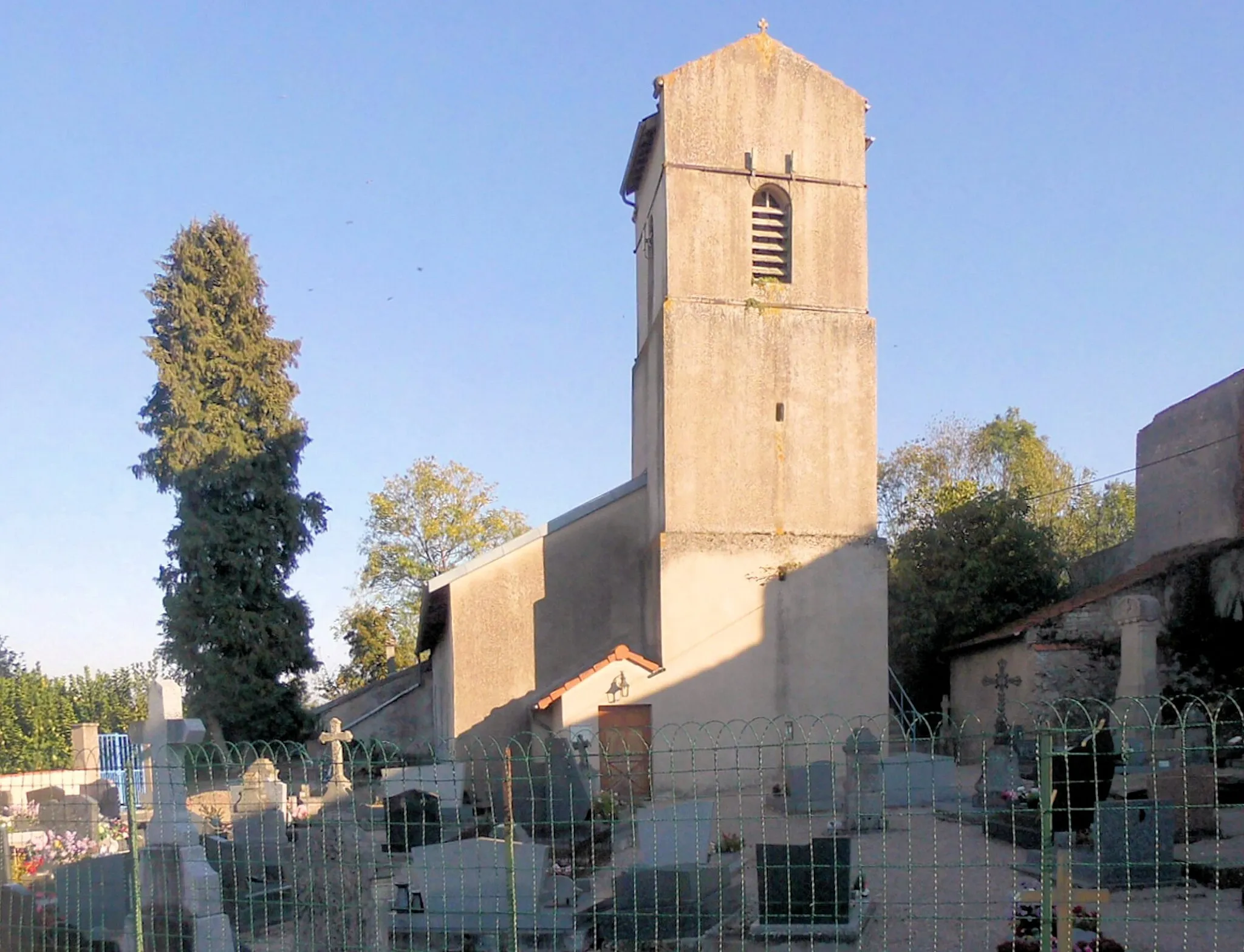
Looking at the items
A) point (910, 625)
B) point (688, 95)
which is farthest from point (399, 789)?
point (910, 625)

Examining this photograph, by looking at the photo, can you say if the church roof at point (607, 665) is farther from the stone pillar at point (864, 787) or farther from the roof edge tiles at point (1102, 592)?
the roof edge tiles at point (1102, 592)

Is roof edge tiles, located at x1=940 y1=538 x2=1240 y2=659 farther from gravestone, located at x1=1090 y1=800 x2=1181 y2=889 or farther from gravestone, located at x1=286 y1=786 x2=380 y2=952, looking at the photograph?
gravestone, located at x1=286 y1=786 x2=380 y2=952

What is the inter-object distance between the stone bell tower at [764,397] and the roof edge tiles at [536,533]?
48 cm

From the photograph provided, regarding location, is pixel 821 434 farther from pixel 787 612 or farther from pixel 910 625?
pixel 910 625

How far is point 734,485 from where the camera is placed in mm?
16844

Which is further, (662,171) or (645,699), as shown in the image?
(662,171)

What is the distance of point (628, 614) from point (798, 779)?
14.9 feet

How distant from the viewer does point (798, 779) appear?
14227 mm

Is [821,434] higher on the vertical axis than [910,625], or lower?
higher

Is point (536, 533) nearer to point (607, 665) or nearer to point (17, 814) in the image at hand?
point (607, 665)

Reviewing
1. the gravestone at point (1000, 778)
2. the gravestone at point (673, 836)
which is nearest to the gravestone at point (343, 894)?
the gravestone at point (673, 836)

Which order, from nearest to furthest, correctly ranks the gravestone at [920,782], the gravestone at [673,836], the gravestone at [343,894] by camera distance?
the gravestone at [343,894] < the gravestone at [673,836] < the gravestone at [920,782]

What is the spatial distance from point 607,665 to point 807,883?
7625mm

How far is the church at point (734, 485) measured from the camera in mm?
16344
